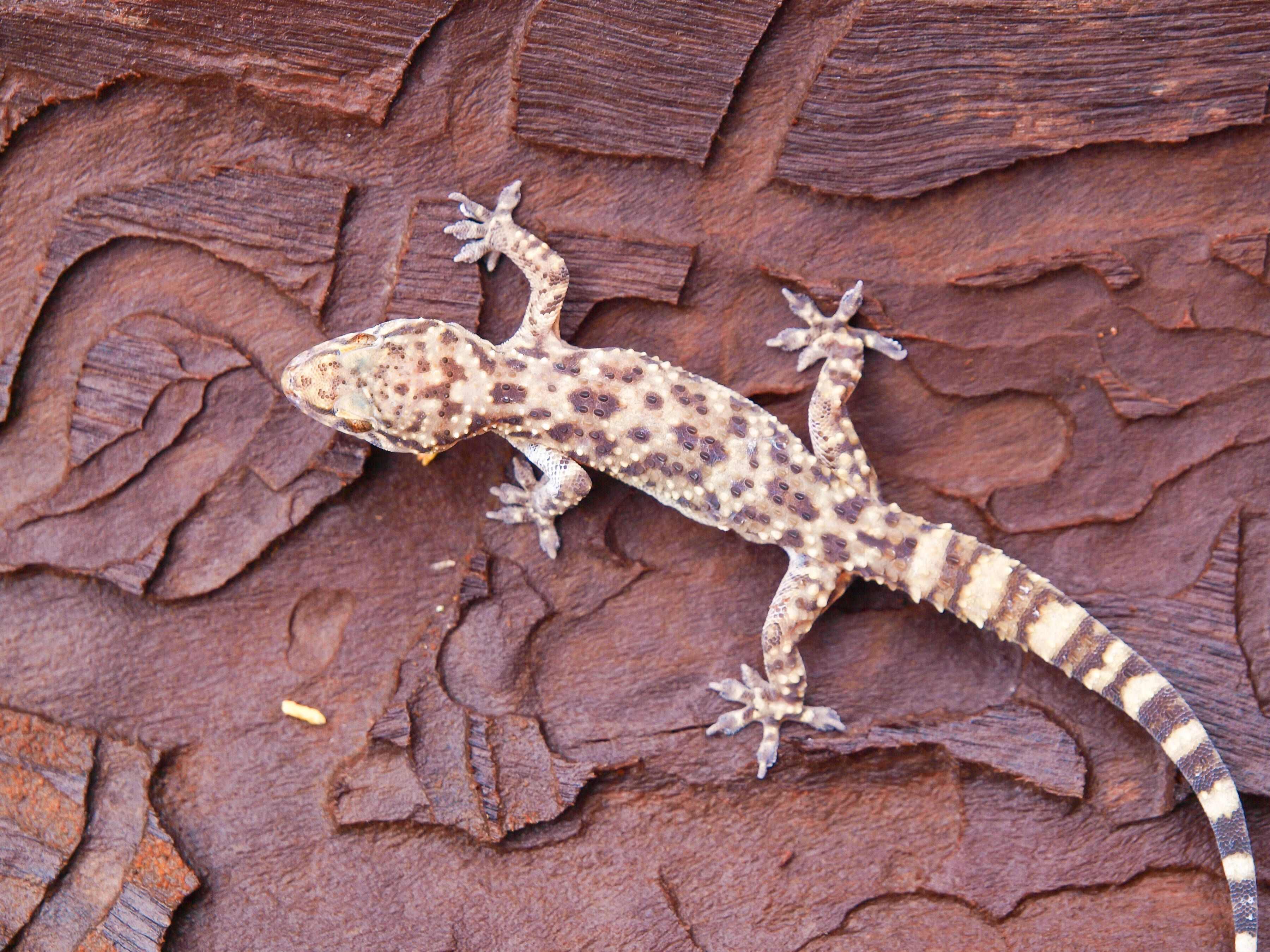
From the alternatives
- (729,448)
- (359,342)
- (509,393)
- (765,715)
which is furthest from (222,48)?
(765,715)

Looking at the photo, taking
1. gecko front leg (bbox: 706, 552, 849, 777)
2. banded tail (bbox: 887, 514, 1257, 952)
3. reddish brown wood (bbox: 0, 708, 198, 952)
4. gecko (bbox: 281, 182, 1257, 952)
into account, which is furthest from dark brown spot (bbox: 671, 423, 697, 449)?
reddish brown wood (bbox: 0, 708, 198, 952)

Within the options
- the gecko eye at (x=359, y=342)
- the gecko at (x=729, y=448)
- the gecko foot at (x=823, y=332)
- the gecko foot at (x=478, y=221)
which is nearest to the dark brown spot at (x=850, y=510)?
the gecko at (x=729, y=448)

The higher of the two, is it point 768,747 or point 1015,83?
point 1015,83

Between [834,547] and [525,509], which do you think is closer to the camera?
[834,547]

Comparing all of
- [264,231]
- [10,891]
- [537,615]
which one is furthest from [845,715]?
[10,891]

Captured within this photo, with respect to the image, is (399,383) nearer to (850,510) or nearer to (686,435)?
(686,435)
